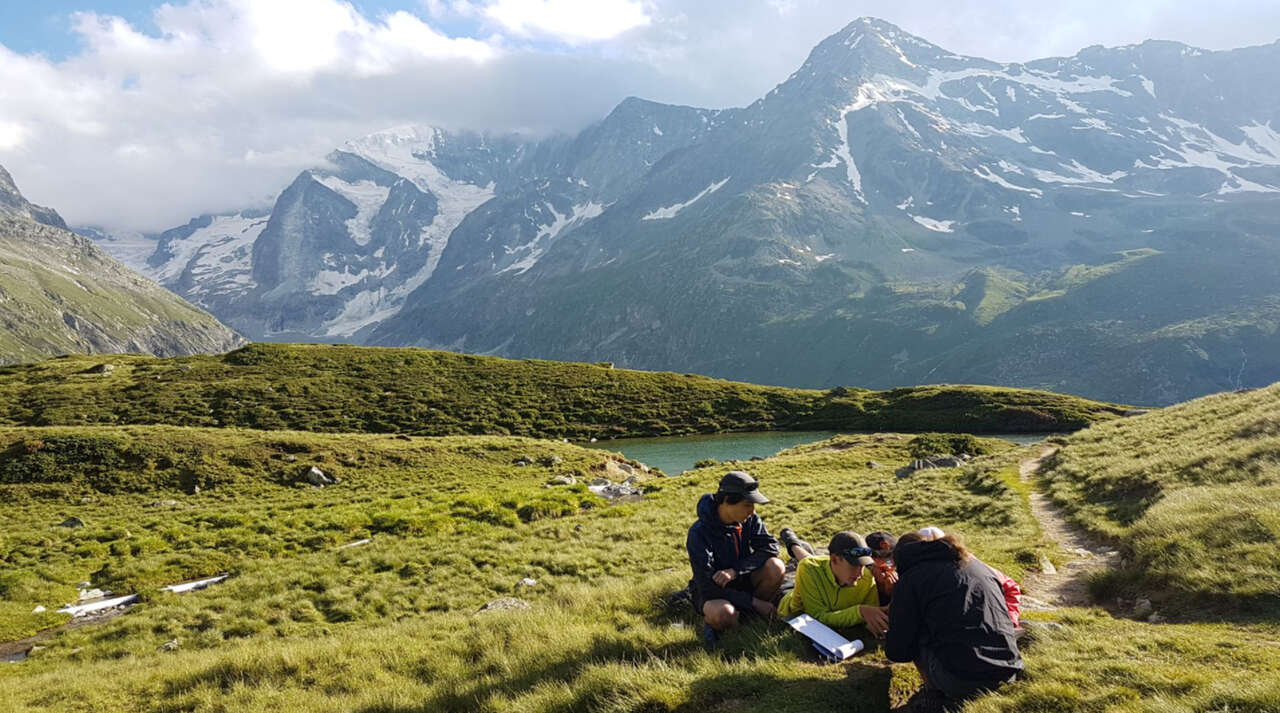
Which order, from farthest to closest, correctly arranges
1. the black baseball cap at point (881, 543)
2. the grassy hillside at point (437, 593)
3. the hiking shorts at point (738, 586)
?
the hiking shorts at point (738, 586)
the black baseball cap at point (881, 543)
the grassy hillside at point (437, 593)

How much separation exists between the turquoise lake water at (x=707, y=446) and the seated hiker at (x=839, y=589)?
46579 mm

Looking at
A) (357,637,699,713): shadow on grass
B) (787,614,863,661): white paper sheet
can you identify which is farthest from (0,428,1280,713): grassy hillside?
(787,614,863,661): white paper sheet

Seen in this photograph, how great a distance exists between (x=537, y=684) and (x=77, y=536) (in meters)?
25.3

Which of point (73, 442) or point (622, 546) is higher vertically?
point (73, 442)

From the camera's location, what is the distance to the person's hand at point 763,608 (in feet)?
34.1

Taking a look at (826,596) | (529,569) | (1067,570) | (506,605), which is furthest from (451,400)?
(826,596)

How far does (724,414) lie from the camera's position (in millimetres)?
89688

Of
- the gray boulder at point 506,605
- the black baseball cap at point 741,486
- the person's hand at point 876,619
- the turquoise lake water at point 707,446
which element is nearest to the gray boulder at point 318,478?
the gray boulder at point 506,605

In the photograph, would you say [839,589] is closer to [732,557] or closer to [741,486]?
[732,557]

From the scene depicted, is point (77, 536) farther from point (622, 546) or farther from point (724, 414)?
point (724, 414)

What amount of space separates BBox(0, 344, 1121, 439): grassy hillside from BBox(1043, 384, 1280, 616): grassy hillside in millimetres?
54505

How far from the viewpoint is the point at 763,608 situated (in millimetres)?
10484

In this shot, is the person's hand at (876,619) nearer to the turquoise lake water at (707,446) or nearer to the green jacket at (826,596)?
the green jacket at (826,596)

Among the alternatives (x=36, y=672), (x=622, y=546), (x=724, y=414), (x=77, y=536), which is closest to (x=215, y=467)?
(x=77, y=536)
